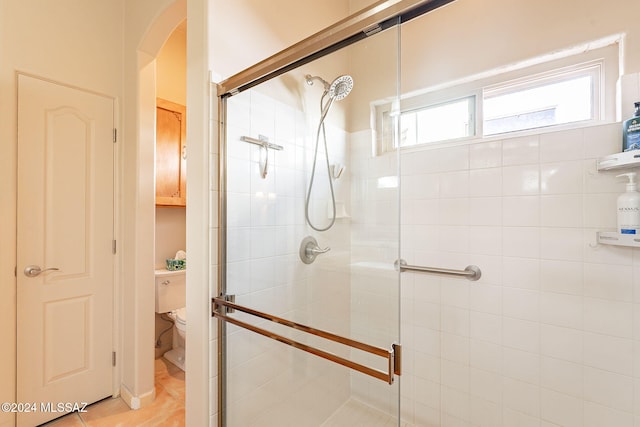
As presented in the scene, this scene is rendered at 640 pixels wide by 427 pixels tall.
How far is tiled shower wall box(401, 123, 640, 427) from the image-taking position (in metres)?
1.26

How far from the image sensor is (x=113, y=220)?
6.63 feet

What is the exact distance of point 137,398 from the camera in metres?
1.87

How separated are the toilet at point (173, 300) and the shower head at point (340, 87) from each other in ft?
6.48

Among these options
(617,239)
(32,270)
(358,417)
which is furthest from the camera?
(32,270)

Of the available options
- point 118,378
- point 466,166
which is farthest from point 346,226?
point 118,378

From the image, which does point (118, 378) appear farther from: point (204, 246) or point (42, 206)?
point (204, 246)

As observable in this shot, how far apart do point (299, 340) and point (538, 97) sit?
5.58 ft

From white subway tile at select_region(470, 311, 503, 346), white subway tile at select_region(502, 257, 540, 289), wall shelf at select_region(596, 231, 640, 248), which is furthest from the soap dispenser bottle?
white subway tile at select_region(470, 311, 503, 346)

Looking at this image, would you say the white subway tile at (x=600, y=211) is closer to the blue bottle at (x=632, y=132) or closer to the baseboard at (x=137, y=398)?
the blue bottle at (x=632, y=132)

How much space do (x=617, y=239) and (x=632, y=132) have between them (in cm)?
43

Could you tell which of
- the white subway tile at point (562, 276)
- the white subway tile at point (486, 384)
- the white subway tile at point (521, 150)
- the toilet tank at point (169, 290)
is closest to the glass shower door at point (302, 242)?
the white subway tile at point (486, 384)

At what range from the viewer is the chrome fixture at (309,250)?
1335mm

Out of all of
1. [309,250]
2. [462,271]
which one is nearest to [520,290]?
[462,271]

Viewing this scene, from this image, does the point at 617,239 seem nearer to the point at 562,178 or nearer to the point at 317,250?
the point at 562,178
